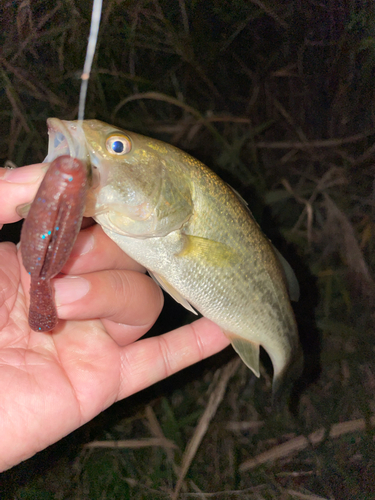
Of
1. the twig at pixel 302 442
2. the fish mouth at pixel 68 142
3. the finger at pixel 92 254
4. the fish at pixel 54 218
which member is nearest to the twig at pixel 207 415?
the twig at pixel 302 442

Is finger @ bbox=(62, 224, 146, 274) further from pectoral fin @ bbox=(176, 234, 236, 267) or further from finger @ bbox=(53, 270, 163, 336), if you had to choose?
pectoral fin @ bbox=(176, 234, 236, 267)

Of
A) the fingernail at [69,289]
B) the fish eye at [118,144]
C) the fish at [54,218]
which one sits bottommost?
the fingernail at [69,289]

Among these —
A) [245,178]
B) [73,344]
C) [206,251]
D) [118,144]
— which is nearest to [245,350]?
[206,251]

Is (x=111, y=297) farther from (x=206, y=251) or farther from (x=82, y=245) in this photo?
(x=206, y=251)

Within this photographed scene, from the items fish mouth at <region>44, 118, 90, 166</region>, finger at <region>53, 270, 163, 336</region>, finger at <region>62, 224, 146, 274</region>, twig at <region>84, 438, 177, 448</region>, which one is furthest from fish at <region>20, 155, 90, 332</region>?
twig at <region>84, 438, 177, 448</region>

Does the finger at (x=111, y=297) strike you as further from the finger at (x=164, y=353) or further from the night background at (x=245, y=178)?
the night background at (x=245, y=178)

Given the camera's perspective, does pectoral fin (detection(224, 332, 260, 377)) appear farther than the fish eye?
Yes
